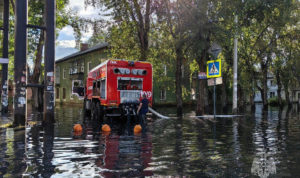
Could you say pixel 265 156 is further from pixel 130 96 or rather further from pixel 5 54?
pixel 5 54

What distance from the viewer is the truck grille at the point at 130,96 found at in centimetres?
1712

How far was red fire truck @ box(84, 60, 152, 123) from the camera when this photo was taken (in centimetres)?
1680

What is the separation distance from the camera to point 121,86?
56.5 feet

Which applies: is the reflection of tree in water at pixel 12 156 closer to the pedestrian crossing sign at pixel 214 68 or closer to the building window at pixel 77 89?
the pedestrian crossing sign at pixel 214 68

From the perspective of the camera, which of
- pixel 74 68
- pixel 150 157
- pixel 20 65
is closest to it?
pixel 150 157

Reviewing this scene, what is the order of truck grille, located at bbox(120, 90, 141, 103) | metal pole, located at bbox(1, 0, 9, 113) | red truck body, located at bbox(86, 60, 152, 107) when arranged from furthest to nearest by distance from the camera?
metal pole, located at bbox(1, 0, 9, 113) < truck grille, located at bbox(120, 90, 141, 103) < red truck body, located at bbox(86, 60, 152, 107)

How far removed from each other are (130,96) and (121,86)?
2.50ft

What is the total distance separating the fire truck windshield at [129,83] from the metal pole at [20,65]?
201 inches

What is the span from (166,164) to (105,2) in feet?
66.6

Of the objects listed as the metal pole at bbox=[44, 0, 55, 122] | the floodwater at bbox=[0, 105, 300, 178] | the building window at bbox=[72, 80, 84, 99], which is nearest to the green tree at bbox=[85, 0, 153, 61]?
the building window at bbox=[72, 80, 84, 99]

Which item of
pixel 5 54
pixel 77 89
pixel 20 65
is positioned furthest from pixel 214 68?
pixel 5 54

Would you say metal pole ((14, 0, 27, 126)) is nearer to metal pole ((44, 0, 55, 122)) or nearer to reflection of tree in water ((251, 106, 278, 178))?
metal pole ((44, 0, 55, 122))

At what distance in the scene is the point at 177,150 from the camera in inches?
315

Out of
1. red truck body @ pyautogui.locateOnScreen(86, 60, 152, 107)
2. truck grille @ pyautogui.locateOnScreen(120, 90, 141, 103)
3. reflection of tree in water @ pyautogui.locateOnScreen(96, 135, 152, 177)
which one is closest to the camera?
reflection of tree in water @ pyautogui.locateOnScreen(96, 135, 152, 177)
